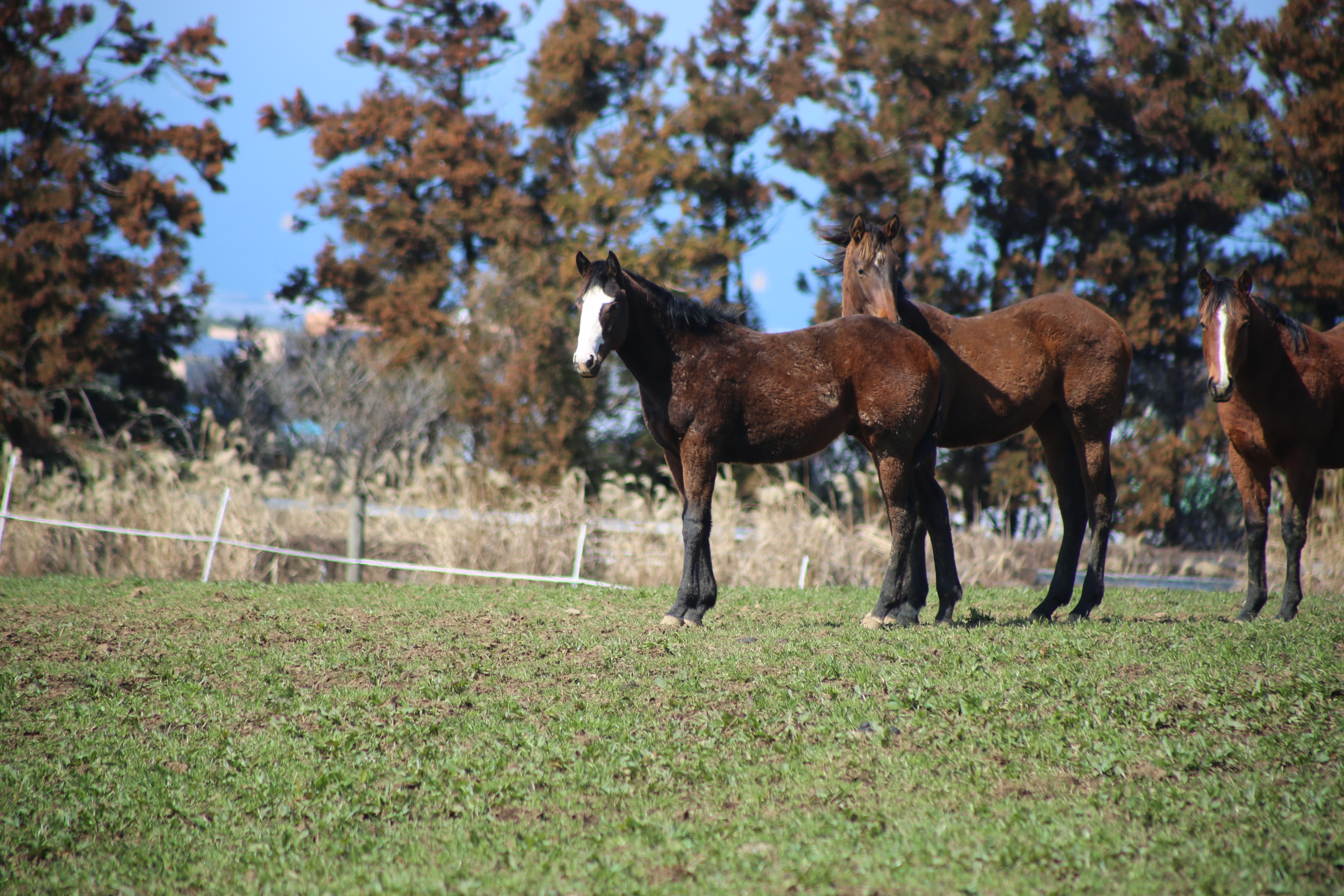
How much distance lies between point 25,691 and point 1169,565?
1370cm

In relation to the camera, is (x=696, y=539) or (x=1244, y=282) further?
(x=1244, y=282)

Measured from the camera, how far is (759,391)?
22.5 ft

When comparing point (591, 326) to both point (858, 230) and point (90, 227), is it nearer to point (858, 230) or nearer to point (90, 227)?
point (858, 230)

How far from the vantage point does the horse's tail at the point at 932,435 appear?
7043 mm

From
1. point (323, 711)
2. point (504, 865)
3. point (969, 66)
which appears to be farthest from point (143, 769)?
point (969, 66)

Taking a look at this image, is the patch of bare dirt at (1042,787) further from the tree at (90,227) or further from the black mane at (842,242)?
the tree at (90,227)

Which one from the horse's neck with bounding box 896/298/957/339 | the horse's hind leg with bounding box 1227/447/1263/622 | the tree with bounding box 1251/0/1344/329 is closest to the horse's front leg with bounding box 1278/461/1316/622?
the horse's hind leg with bounding box 1227/447/1263/622

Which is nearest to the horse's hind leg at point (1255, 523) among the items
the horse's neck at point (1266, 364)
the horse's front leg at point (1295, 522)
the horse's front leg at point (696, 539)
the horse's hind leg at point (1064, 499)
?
the horse's front leg at point (1295, 522)

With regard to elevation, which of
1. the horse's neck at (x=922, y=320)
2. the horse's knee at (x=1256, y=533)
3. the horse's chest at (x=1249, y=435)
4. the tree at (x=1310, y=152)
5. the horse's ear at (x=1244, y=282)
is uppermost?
the tree at (x=1310, y=152)

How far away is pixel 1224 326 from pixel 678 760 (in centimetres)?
499

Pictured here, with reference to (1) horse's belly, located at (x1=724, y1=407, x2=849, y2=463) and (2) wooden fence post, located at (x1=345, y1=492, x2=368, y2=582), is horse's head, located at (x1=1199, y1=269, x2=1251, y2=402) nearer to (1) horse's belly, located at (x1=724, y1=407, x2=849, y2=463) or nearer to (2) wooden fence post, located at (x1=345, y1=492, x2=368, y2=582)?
(1) horse's belly, located at (x1=724, y1=407, x2=849, y2=463)

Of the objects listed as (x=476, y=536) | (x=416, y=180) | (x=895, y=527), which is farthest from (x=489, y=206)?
(x=895, y=527)

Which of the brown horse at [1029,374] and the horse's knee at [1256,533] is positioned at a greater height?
the brown horse at [1029,374]

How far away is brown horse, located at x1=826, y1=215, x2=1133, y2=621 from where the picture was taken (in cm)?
733
